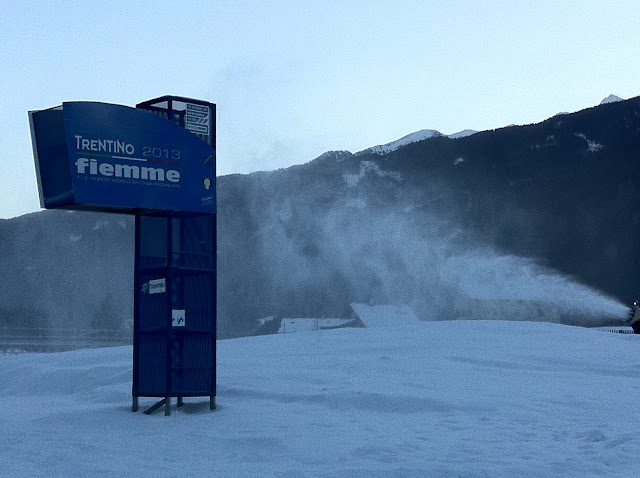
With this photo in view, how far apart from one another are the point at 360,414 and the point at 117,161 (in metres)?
5.24

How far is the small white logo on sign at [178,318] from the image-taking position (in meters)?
12.8

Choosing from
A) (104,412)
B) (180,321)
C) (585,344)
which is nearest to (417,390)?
(180,321)

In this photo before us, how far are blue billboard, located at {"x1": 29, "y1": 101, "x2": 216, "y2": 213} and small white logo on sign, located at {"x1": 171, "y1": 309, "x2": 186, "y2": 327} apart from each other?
1632mm

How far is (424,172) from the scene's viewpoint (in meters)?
141

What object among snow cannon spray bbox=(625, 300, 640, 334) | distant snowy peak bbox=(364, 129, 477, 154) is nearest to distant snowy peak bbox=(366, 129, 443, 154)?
distant snowy peak bbox=(364, 129, 477, 154)

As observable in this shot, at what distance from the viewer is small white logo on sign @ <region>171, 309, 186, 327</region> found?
506 inches

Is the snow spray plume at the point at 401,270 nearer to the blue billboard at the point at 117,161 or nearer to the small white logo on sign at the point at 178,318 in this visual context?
the small white logo on sign at the point at 178,318

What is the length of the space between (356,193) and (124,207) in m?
132

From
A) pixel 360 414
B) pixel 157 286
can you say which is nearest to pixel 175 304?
pixel 157 286

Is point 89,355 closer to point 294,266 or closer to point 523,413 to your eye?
point 523,413

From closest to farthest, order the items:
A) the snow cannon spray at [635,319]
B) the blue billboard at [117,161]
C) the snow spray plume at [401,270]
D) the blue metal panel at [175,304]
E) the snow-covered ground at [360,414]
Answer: the snow-covered ground at [360,414] → the blue billboard at [117,161] → the blue metal panel at [175,304] → the snow cannon spray at [635,319] → the snow spray plume at [401,270]

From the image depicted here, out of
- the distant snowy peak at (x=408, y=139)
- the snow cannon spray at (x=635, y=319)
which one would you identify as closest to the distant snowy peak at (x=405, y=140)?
the distant snowy peak at (x=408, y=139)

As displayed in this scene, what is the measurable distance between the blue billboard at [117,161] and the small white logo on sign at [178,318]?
64.3 inches

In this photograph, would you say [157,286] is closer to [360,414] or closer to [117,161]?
[117,161]
